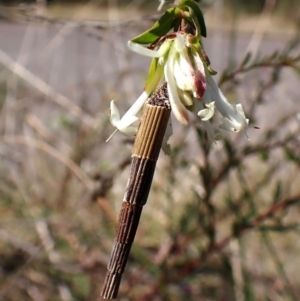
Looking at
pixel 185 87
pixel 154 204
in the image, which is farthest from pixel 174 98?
pixel 154 204

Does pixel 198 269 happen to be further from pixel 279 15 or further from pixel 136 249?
pixel 279 15

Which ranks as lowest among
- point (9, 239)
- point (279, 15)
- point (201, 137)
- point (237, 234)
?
point (9, 239)

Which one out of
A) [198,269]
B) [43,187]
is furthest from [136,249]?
[43,187]

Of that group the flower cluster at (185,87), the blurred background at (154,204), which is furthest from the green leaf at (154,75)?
the blurred background at (154,204)

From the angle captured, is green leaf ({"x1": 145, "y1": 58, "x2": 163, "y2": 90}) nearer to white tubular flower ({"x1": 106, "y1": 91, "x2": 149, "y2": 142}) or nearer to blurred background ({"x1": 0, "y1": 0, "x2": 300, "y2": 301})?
white tubular flower ({"x1": 106, "y1": 91, "x2": 149, "y2": 142})

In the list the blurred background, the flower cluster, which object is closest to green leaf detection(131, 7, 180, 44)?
the flower cluster

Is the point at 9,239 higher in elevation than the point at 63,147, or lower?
lower

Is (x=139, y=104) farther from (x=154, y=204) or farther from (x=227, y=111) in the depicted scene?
(x=154, y=204)

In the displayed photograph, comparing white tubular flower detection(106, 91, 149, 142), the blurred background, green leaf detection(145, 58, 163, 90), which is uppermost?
green leaf detection(145, 58, 163, 90)
